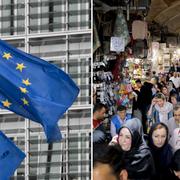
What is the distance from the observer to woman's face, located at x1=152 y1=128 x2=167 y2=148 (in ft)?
26.4

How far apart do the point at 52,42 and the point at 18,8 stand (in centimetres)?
64

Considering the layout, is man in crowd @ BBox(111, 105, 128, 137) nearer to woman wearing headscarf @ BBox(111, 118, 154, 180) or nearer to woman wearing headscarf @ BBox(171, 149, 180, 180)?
woman wearing headscarf @ BBox(111, 118, 154, 180)

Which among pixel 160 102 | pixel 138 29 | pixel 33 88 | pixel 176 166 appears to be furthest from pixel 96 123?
pixel 138 29

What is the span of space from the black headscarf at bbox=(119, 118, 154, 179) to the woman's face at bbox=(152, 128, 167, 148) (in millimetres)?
139

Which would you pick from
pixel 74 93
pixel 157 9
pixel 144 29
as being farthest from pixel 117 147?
pixel 157 9

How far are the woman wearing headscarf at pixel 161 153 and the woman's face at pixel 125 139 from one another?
271 mm

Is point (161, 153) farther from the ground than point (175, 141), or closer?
closer

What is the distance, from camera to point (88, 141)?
8.00 meters

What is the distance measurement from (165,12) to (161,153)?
10.6m

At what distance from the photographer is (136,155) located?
8.05 m

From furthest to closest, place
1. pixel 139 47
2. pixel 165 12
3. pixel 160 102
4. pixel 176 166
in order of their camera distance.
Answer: pixel 165 12 → pixel 139 47 → pixel 160 102 → pixel 176 166

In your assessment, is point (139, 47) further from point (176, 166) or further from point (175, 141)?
point (176, 166)

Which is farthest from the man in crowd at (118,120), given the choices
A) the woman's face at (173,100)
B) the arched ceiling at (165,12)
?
the arched ceiling at (165,12)

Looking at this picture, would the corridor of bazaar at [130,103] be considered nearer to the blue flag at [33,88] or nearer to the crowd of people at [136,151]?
the crowd of people at [136,151]
